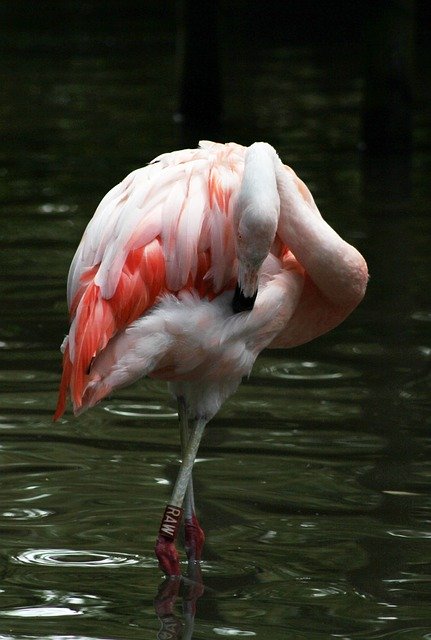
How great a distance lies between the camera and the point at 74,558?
459 cm

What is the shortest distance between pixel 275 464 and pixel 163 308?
137cm

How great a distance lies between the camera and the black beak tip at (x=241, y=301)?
167 inches

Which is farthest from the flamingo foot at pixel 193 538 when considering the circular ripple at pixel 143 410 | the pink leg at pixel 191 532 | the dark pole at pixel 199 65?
the dark pole at pixel 199 65

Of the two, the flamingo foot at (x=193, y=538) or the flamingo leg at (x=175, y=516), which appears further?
the flamingo foot at (x=193, y=538)

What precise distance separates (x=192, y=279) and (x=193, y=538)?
88cm

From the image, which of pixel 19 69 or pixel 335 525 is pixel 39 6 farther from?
pixel 335 525

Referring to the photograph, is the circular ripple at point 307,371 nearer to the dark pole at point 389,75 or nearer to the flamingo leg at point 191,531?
the flamingo leg at point 191,531

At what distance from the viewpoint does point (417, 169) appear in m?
11.2

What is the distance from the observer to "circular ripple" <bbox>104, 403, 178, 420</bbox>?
236 inches

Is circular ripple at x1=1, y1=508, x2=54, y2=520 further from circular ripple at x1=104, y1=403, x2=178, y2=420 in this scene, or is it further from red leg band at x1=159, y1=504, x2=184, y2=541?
circular ripple at x1=104, y1=403, x2=178, y2=420

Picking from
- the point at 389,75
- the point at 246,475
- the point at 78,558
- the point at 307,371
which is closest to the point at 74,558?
the point at 78,558

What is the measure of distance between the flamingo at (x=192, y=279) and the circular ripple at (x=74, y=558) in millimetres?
194

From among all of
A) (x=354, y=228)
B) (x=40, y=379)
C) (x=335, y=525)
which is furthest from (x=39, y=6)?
(x=335, y=525)

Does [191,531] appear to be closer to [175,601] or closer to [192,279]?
[175,601]
